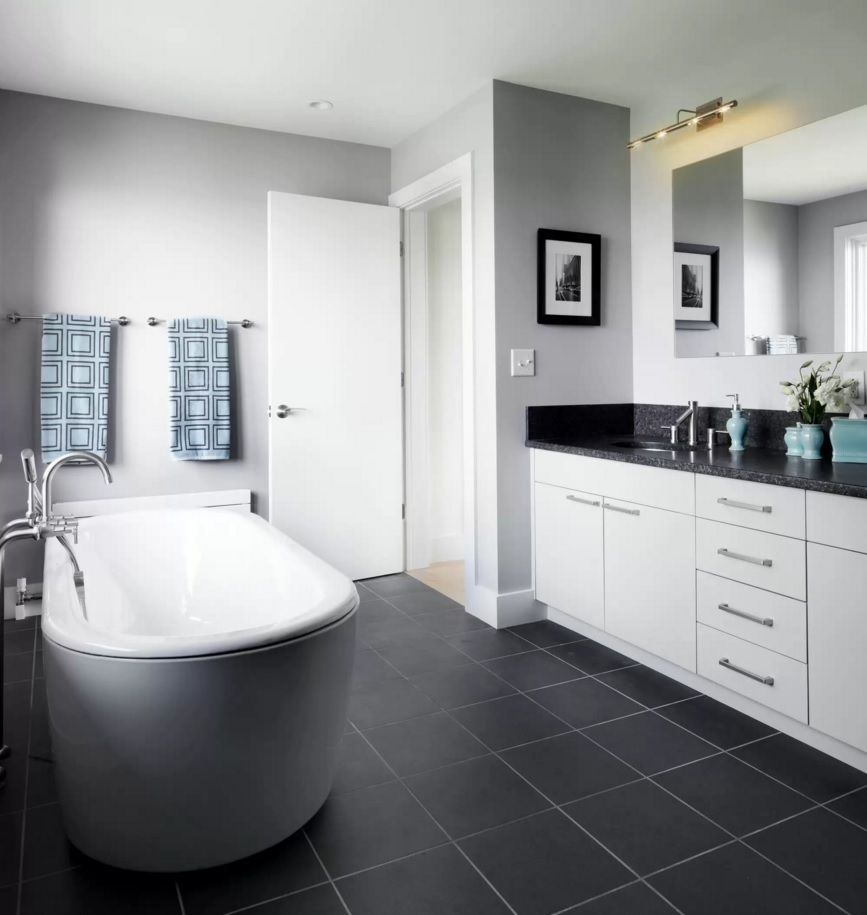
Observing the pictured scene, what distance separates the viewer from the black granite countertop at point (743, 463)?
2.03 meters

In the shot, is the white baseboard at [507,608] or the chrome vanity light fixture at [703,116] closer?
the chrome vanity light fixture at [703,116]

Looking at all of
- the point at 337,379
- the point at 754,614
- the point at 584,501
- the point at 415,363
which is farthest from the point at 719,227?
the point at 337,379

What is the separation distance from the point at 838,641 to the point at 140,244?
3.32 meters

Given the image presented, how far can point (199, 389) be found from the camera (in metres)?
3.67

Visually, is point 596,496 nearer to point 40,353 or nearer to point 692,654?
point 692,654

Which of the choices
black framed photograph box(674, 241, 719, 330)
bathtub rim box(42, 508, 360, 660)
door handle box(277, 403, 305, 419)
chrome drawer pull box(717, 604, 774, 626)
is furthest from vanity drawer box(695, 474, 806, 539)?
door handle box(277, 403, 305, 419)

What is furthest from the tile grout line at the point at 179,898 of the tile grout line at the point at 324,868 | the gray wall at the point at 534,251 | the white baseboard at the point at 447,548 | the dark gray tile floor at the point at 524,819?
the white baseboard at the point at 447,548

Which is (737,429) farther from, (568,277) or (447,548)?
(447,548)

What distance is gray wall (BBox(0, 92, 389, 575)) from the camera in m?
3.38

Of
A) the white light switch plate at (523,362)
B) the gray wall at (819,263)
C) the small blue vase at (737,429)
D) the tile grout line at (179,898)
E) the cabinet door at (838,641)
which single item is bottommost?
the tile grout line at (179,898)

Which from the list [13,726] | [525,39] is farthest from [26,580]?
[525,39]

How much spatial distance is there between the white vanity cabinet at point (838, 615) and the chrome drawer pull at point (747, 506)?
14cm

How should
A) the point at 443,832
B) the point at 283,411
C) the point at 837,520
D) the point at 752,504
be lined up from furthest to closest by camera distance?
the point at 283,411 → the point at 752,504 → the point at 837,520 → the point at 443,832

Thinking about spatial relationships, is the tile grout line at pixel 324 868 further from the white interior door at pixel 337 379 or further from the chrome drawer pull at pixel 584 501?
the white interior door at pixel 337 379
